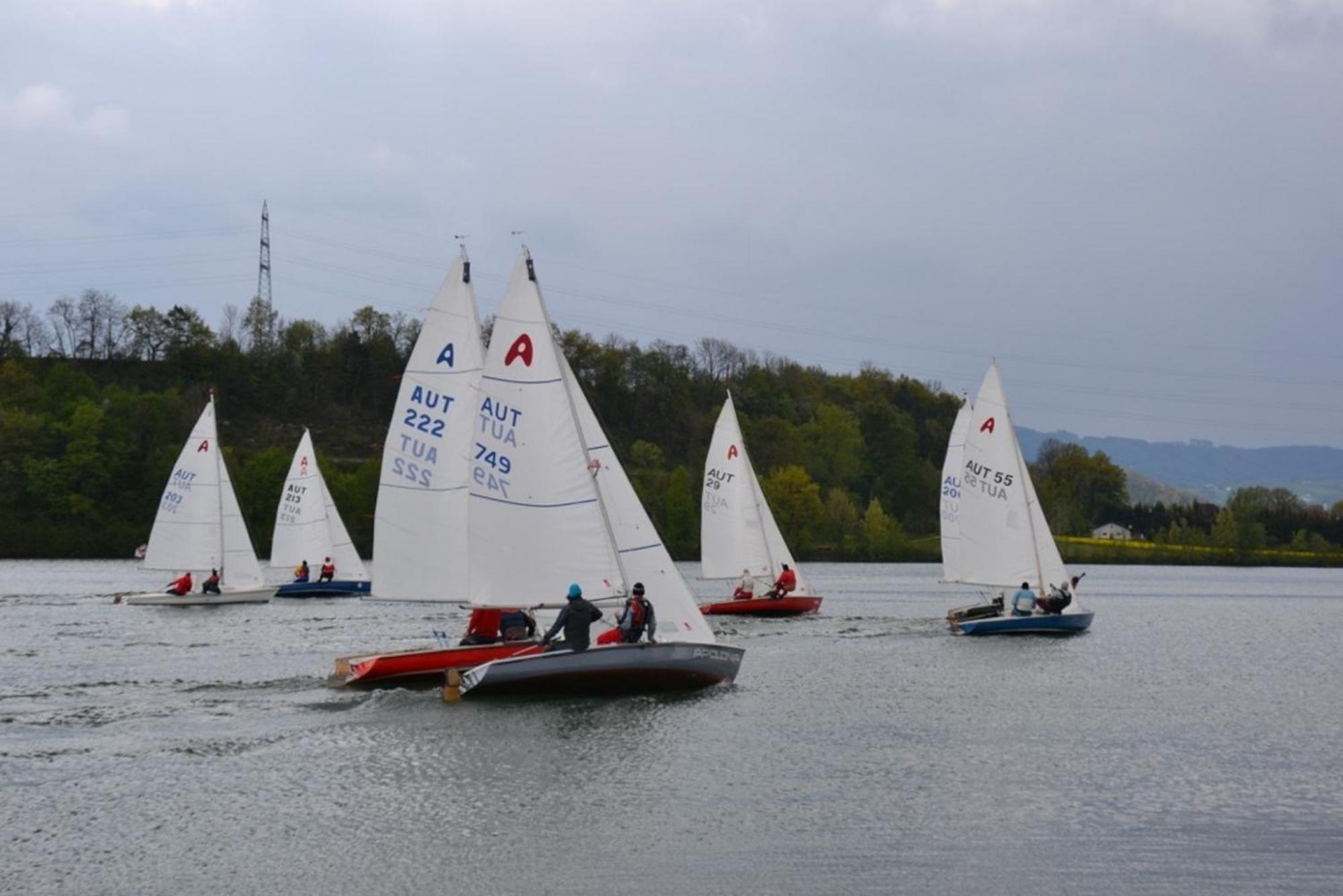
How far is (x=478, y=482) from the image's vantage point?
1051 inches

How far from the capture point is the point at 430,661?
26656 mm

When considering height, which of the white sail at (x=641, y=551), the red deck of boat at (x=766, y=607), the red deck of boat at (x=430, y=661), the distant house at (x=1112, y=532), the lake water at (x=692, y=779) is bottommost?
the lake water at (x=692, y=779)

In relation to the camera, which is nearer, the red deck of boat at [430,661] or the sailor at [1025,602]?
the red deck of boat at [430,661]

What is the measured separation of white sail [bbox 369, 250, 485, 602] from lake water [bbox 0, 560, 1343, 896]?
2.76 meters

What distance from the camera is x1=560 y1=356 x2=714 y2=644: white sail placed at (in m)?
26.2

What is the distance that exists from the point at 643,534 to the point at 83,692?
10392 mm

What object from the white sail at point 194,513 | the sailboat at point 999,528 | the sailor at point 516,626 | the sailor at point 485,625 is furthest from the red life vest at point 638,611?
the white sail at point 194,513

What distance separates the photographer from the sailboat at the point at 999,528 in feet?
138

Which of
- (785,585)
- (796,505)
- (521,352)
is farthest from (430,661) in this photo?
(796,505)

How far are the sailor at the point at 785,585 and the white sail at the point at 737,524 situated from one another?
0.74 feet

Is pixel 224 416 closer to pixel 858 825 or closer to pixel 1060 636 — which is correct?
pixel 1060 636

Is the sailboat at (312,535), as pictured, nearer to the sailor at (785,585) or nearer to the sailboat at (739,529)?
the sailboat at (739,529)

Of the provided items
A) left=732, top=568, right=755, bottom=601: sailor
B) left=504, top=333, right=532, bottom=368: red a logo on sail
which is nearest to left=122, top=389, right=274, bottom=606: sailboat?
left=732, top=568, right=755, bottom=601: sailor

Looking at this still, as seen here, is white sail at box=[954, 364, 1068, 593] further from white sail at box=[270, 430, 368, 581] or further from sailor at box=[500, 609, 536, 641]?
white sail at box=[270, 430, 368, 581]
